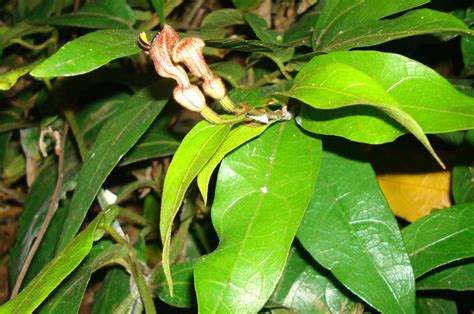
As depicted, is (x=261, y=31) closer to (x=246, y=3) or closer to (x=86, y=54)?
(x=246, y=3)

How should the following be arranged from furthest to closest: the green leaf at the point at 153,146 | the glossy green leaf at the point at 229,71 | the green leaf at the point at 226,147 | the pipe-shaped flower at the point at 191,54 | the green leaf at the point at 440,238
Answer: the green leaf at the point at 153,146, the glossy green leaf at the point at 229,71, the green leaf at the point at 440,238, the green leaf at the point at 226,147, the pipe-shaped flower at the point at 191,54

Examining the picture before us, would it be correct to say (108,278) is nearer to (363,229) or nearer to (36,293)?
(36,293)

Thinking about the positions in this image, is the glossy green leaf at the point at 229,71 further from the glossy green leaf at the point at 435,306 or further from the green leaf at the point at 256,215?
the glossy green leaf at the point at 435,306

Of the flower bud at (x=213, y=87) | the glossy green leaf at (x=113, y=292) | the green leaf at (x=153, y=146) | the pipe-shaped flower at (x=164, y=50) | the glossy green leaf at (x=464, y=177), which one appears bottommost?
the glossy green leaf at (x=113, y=292)

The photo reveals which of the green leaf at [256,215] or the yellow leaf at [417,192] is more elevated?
the green leaf at [256,215]

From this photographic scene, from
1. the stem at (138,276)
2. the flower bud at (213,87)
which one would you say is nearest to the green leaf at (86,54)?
the flower bud at (213,87)

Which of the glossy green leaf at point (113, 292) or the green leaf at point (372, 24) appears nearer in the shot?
the green leaf at point (372, 24)

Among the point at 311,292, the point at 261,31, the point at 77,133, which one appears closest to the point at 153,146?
the point at 77,133
